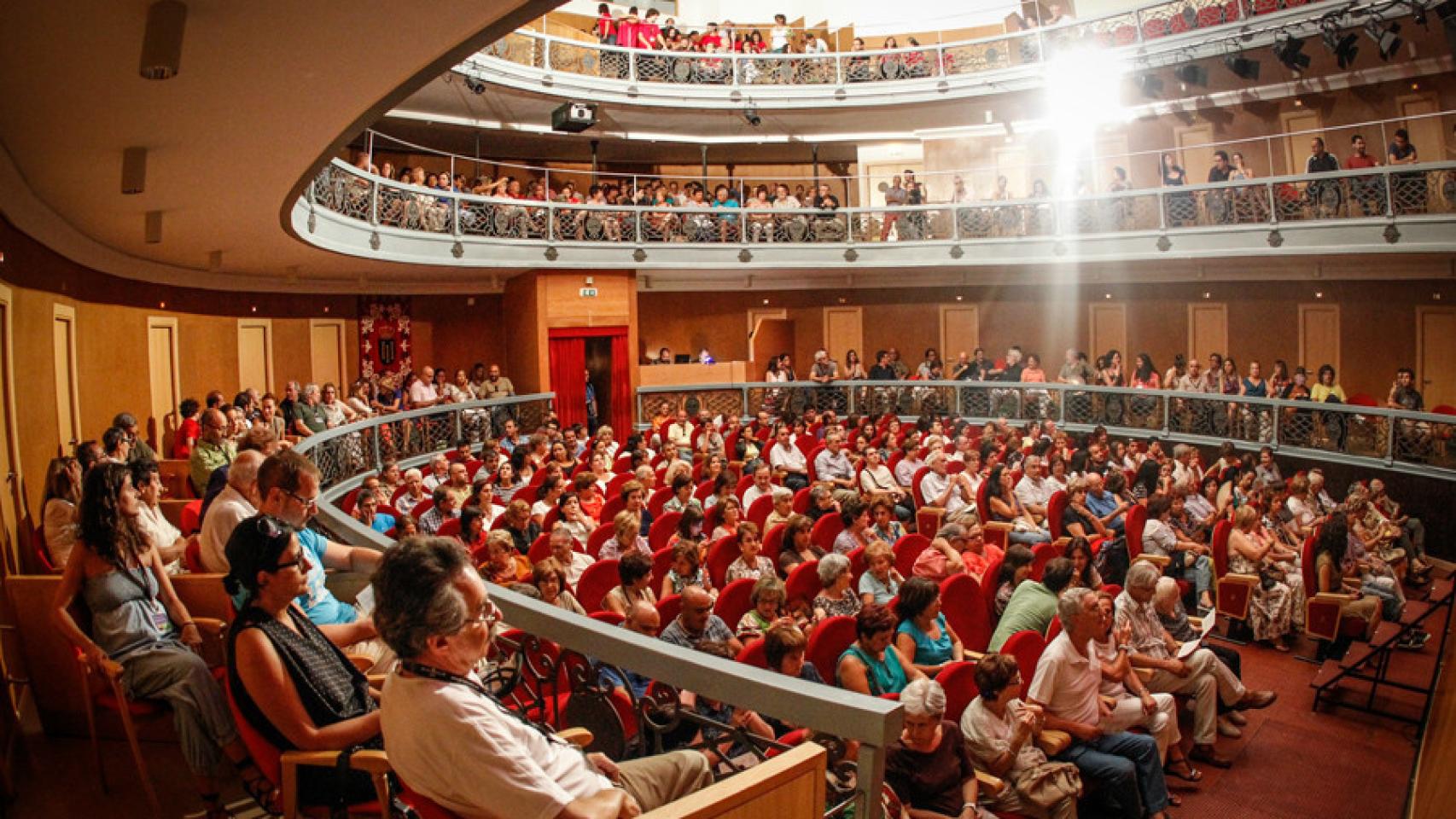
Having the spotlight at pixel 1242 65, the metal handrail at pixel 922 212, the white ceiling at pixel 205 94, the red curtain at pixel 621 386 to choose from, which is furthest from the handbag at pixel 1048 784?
the spotlight at pixel 1242 65

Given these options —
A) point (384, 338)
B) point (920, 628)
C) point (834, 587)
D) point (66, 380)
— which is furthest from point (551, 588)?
point (384, 338)

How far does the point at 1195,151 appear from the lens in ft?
59.3

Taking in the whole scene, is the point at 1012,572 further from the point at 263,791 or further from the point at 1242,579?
the point at 263,791

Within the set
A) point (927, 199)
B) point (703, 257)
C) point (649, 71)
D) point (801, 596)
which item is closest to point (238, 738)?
point (801, 596)

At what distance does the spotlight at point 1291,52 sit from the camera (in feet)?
49.5

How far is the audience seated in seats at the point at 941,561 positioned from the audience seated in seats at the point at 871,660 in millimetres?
2269

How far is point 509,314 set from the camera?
1745 cm

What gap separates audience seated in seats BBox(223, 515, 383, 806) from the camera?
9.11 feet

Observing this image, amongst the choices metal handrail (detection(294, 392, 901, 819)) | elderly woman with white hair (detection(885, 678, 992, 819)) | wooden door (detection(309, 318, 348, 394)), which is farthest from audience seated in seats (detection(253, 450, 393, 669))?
wooden door (detection(309, 318, 348, 394))

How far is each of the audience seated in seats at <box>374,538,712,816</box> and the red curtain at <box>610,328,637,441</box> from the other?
560 inches

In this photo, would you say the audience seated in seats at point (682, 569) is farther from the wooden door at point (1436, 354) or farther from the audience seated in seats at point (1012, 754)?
the wooden door at point (1436, 354)

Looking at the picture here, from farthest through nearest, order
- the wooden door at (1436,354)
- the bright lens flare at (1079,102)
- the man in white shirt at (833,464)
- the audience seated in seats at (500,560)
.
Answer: the bright lens flare at (1079,102) < the wooden door at (1436,354) < the man in white shirt at (833,464) < the audience seated in seats at (500,560)

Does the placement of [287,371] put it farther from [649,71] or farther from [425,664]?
[425,664]

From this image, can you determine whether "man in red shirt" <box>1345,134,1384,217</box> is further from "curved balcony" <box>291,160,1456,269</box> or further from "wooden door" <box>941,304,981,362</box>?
"wooden door" <box>941,304,981,362</box>
